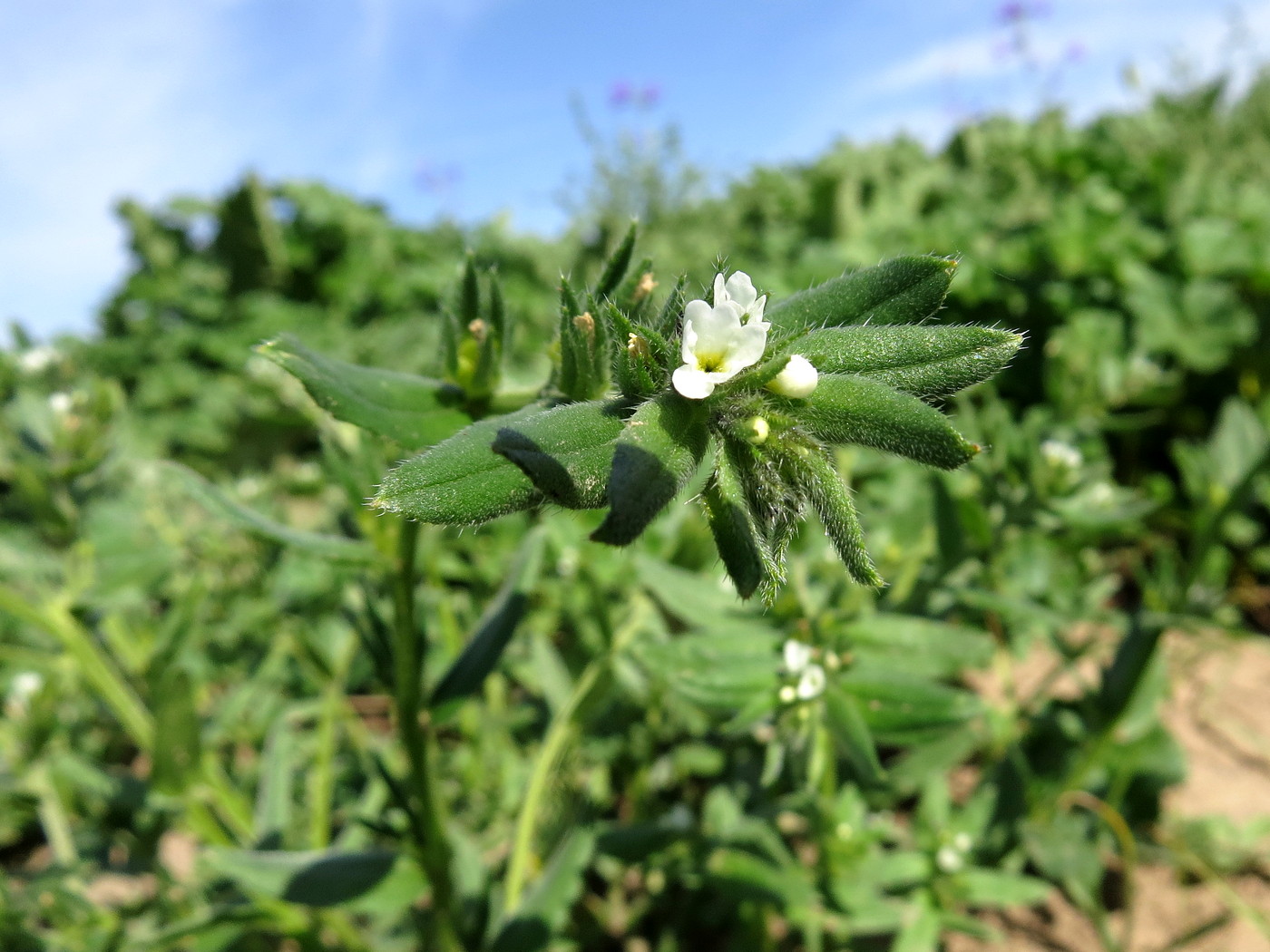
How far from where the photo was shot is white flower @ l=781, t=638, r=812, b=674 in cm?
157

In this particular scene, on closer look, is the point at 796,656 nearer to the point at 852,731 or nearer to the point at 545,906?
the point at 852,731

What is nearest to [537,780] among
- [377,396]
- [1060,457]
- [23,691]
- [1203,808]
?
[377,396]

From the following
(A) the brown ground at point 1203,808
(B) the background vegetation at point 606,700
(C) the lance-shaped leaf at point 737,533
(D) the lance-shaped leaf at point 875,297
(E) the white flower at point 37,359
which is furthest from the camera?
(A) the brown ground at point 1203,808

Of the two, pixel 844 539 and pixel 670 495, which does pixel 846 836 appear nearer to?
pixel 844 539

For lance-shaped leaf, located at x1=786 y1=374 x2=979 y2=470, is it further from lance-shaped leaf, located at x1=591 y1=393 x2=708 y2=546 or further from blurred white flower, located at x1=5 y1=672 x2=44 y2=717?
blurred white flower, located at x1=5 y1=672 x2=44 y2=717

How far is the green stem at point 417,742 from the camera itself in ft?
4.82

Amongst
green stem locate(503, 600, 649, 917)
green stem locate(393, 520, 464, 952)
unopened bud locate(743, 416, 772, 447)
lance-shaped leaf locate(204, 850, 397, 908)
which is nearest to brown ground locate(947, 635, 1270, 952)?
green stem locate(503, 600, 649, 917)

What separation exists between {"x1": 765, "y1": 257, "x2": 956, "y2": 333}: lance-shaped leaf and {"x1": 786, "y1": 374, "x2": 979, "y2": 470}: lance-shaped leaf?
0.38 feet

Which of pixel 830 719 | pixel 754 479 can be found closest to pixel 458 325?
pixel 754 479

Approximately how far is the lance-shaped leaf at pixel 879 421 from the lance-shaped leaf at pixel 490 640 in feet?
2.81

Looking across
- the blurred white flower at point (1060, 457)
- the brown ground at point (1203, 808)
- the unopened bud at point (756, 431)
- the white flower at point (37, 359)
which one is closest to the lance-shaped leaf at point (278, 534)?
the unopened bud at point (756, 431)

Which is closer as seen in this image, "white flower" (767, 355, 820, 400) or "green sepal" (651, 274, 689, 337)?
"white flower" (767, 355, 820, 400)

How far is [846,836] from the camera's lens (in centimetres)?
191

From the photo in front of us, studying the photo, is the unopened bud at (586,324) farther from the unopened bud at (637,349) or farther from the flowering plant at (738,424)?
the unopened bud at (637,349)
